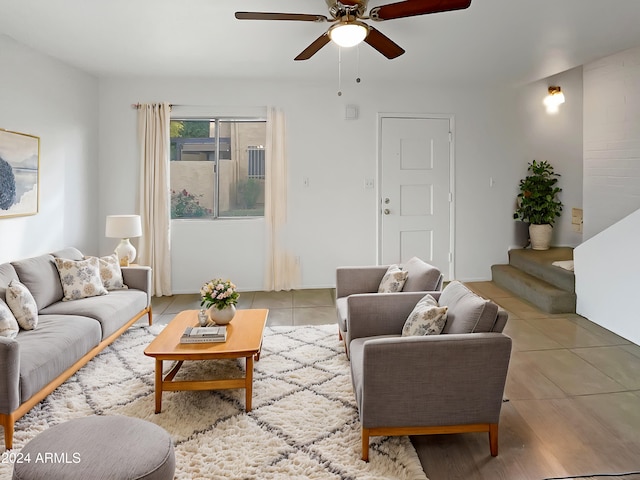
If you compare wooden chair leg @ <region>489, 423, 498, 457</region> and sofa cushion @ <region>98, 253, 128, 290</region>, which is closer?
wooden chair leg @ <region>489, 423, 498, 457</region>

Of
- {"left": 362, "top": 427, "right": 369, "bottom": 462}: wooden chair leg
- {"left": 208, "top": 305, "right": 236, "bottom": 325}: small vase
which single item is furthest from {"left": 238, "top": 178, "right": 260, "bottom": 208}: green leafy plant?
{"left": 362, "top": 427, "right": 369, "bottom": 462}: wooden chair leg

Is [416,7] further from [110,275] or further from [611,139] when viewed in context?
[611,139]

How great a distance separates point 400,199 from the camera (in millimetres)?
5879

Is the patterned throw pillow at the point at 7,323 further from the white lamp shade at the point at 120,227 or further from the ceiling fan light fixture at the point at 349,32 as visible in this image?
the ceiling fan light fixture at the point at 349,32

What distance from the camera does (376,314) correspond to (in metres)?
2.88

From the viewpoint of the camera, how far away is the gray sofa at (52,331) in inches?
88.8

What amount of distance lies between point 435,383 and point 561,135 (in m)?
5.15

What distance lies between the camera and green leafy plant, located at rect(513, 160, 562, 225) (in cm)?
577

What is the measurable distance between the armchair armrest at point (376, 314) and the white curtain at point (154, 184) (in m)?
3.34

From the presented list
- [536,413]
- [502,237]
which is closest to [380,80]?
[502,237]

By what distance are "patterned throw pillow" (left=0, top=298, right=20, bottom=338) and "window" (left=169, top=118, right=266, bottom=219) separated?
2950mm

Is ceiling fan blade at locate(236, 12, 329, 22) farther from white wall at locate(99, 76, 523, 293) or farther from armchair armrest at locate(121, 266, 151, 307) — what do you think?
white wall at locate(99, 76, 523, 293)

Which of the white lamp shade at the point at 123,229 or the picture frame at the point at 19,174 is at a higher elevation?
the picture frame at the point at 19,174

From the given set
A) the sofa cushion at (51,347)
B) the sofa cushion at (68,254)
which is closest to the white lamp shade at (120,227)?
the sofa cushion at (68,254)
